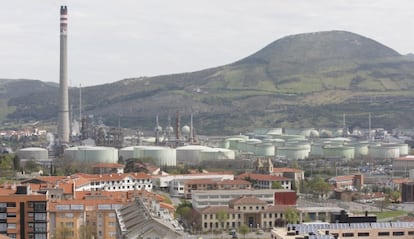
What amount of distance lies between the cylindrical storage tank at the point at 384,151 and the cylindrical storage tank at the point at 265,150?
5346 mm

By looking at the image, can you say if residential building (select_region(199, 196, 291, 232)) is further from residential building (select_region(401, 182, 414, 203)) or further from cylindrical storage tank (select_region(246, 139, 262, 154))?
cylindrical storage tank (select_region(246, 139, 262, 154))

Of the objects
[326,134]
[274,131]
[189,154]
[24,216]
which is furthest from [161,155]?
[24,216]

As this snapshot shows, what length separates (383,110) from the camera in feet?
222

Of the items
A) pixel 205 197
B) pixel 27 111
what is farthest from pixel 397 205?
pixel 27 111

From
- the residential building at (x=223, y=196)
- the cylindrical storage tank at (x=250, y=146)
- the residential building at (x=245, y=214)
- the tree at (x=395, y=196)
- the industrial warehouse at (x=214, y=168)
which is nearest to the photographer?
the industrial warehouse at (x=214, y=168)

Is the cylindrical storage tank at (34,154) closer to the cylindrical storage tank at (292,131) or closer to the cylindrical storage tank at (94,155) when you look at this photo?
the cylindrical storage tank at (94,155)

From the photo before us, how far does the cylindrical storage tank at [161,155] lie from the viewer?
41.4m

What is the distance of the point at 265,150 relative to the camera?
158 ft

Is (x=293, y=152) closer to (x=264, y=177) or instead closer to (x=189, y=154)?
(x=189, y=154)

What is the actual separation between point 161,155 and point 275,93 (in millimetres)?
36375

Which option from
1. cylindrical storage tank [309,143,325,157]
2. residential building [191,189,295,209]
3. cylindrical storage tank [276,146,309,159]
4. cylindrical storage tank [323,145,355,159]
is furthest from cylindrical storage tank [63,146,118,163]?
residential building [191,189,295,209]

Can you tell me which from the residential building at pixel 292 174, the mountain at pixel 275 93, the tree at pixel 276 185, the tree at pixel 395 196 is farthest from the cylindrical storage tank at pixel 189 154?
the mountain at pixel 275 93

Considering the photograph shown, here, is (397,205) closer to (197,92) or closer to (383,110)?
(383,110)

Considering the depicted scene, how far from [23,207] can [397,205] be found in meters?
15.7
